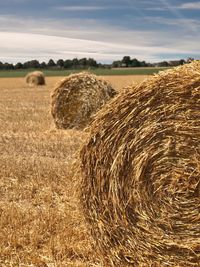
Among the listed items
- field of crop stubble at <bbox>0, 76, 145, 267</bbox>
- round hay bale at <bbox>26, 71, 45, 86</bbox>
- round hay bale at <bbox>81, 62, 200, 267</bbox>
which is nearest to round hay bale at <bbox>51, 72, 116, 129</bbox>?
field of crop stubble at <bbox>0, 76, 145, 267</bbox>

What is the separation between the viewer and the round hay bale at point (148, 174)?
14.5 ft

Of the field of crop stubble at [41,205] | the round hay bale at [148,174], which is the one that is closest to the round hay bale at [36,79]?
the field of crop stubble at [41,205]

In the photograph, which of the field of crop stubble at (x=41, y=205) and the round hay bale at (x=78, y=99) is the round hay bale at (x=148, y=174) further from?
the round hay bale at (x=78, y=99)

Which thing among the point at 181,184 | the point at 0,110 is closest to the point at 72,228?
the point at 181,184

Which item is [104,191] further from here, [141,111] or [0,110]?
[0,110]

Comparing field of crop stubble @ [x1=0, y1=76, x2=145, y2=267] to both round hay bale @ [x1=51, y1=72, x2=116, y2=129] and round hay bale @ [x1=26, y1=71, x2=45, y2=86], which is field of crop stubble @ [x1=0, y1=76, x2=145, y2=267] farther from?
round hay bale @ [x1=26, y1=71, x2=45, y2=86]

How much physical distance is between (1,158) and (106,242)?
4330 mm

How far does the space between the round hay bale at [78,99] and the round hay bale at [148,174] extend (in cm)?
774

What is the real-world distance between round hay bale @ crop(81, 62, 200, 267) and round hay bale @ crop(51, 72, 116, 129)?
7.74m

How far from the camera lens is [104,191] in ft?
15.3

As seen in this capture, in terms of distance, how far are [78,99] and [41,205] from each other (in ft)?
21.5

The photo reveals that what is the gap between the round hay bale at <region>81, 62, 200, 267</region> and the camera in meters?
4.41

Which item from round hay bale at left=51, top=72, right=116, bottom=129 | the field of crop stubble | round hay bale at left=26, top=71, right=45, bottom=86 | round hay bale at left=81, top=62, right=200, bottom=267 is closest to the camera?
round hay bale at left=81, top=62, right=200, bottom=267

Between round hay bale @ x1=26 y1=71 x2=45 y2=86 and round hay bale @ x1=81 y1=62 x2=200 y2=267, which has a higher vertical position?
round hay bale @ x1=81 y1=62 x2=200 y2=267
